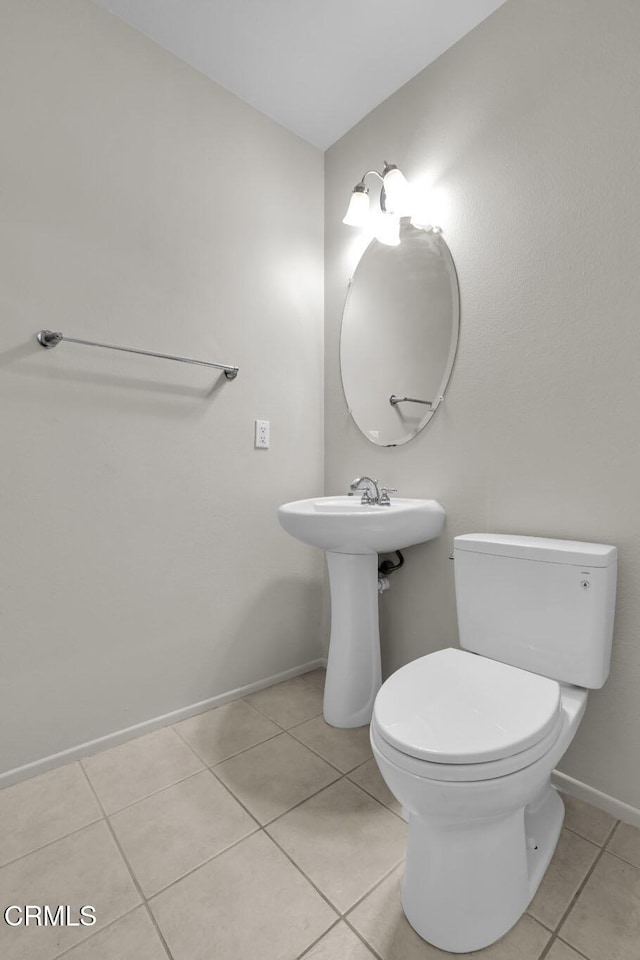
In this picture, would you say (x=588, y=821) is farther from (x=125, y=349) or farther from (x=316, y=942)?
(x=125, y=349)

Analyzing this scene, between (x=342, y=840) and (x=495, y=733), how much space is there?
553 mm

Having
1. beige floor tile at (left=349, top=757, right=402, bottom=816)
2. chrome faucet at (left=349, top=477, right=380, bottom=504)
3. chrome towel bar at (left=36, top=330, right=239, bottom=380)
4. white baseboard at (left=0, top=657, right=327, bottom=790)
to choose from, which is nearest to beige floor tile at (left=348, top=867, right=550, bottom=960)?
beige floor tile at (left=349, top=757, right=402, bottom=816)

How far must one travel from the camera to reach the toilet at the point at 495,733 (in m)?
0.79

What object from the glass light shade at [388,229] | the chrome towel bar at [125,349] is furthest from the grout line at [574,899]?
the glass light shade at [388,229]

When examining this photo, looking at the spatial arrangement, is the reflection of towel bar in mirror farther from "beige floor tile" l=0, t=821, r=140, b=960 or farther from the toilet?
"beige floor tile" l=0, t=821, r=140, b=960

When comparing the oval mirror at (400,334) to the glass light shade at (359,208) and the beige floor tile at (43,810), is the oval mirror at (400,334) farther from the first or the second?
the beige floor tile at (43,810)

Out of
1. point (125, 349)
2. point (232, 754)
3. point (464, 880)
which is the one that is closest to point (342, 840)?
point (464, 880)

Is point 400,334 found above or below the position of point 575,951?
above

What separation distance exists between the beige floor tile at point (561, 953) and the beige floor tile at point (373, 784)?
1.29 feet

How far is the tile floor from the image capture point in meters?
0.86

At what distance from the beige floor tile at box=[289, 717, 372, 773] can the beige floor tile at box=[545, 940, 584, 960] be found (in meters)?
0.59

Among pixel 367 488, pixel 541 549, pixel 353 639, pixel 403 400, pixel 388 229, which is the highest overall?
pixel 388 229

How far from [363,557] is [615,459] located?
751 mm

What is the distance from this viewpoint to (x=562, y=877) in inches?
39.5
